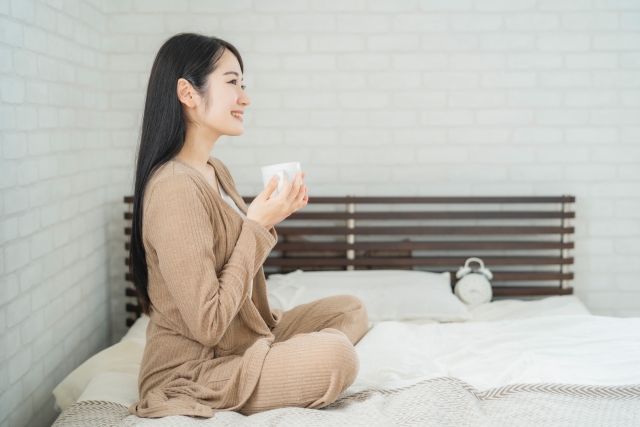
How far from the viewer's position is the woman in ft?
4.79

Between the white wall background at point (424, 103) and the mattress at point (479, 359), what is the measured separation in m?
0.96

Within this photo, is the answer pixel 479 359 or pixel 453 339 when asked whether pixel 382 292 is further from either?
pixel 479 359

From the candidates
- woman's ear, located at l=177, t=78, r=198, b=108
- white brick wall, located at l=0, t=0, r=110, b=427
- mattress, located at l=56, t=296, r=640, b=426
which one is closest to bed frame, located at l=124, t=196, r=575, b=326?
white brick wall, located at l=0, t=0, r=110, b=427

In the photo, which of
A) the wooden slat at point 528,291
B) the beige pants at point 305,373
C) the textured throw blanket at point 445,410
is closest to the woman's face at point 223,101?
the beige pants at point 305,373

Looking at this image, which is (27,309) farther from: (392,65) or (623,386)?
(392,65)

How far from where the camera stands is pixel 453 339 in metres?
2.12

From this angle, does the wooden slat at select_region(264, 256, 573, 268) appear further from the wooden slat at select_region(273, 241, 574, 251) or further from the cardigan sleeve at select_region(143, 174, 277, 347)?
the cardigan sleeve at select_region(143, 174, 277, 347)

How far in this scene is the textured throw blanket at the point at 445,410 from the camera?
1.41 m

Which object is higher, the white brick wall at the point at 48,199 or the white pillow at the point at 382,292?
the white brick wall at the point at 48,199

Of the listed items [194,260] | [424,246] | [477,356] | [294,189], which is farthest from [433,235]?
[194,260]

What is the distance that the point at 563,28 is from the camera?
→ 2980mm

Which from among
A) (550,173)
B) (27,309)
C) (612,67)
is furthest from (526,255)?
(27,309)

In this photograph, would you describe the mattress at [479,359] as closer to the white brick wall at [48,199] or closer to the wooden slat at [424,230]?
the white brick wall at [48,199]

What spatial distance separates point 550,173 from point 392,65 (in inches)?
35.6
